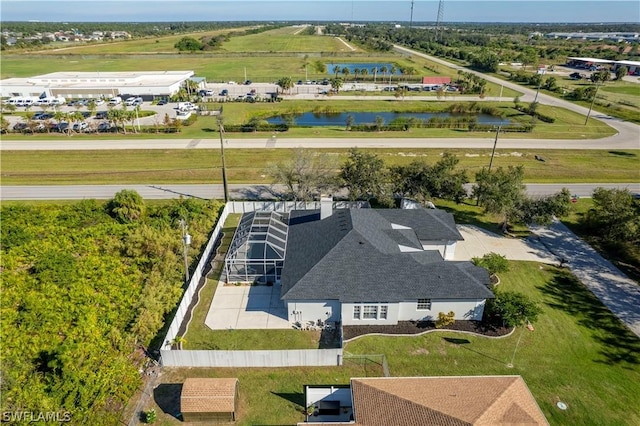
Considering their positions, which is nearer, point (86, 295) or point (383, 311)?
point (383, 311)

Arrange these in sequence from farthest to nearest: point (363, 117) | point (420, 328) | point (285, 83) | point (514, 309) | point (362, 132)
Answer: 1. point (285, 83)
2. point (363, 117)
3. point (362, 132)
4. point (420, 328)
5. point (514, 309)

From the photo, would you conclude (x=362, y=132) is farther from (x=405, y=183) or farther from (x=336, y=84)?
(x=336, y=84)

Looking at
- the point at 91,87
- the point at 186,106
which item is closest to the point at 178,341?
the point at 186,106

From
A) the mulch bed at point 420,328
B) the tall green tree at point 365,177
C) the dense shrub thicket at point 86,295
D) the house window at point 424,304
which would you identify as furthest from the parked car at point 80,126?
the house window at point 424,304

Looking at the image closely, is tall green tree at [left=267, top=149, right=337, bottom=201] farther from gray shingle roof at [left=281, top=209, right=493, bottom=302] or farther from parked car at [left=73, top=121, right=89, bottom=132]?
parked car at [left=73, top=121, right=89, bottom=132]

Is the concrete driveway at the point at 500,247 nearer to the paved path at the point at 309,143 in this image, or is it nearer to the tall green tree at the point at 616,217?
the tall green tree at the point at 616,217

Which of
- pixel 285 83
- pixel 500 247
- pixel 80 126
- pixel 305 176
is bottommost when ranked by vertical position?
pixel 500 247

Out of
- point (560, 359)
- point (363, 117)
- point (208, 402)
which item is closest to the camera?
point (208, 402)
